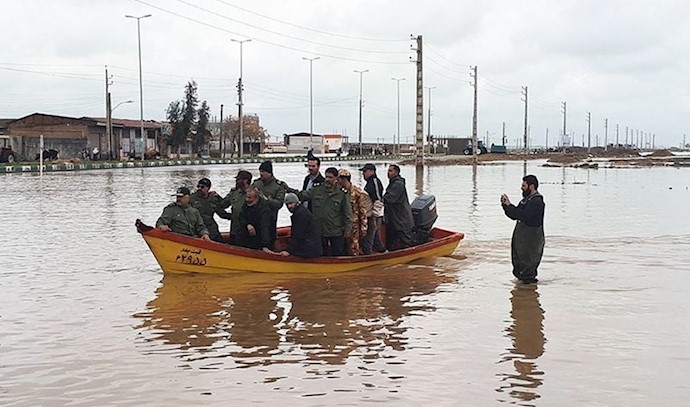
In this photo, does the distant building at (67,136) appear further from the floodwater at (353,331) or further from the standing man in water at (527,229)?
the standing man in water at (527,229)

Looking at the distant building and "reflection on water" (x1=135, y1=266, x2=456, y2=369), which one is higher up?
the distant building

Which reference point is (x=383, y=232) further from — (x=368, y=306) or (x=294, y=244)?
(x=368, y=306)

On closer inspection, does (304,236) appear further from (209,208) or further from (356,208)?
(209,208)

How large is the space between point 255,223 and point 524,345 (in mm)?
5004

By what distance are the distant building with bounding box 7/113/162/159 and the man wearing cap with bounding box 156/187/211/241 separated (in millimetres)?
58411

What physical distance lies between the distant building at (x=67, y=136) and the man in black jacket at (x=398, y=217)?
5811cm

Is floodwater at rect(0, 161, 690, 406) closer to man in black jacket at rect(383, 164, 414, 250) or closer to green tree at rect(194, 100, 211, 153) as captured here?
man in black jacket at rect(383, 164, 414, 250)

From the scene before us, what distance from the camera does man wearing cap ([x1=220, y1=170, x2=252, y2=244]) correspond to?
41.4 ft

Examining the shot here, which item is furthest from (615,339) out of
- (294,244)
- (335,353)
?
(294,244)

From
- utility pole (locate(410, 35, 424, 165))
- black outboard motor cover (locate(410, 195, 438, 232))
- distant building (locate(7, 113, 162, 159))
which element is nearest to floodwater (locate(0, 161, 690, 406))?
black outboard motor cover (locate(410, 195, 438, 232))

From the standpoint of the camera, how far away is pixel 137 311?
1069 cm

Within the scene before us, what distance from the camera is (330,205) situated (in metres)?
12.5

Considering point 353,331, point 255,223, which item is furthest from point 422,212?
point 353,331

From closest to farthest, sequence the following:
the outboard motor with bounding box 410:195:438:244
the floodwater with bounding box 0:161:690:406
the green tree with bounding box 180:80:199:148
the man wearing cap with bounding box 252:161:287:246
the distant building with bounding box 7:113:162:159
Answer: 1. the floodwater with bounding box 0:161:690:406
2. the man wearing cap with bounding box 252:161:287:246
3. the outboard motor with bounding box 410:195:438:244
4. the distant building with bounding box 7:113:162:159
5. the green tree with bounding box 180:80:199:148
